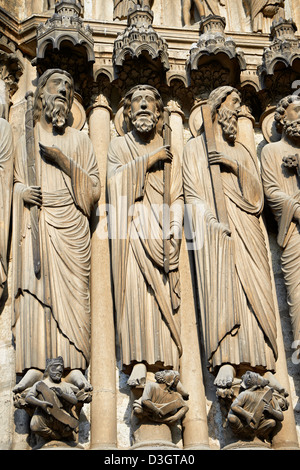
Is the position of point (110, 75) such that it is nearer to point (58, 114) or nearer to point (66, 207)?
point (58, 114)

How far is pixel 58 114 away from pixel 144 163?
944 millimetres

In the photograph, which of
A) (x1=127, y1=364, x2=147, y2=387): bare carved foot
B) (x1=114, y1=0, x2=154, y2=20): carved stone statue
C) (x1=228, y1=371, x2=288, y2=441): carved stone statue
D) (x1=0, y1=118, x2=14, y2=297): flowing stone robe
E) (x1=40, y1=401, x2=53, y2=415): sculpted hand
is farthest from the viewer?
(x1=114, y1=0, x2=154, y2=20): carved stone statue

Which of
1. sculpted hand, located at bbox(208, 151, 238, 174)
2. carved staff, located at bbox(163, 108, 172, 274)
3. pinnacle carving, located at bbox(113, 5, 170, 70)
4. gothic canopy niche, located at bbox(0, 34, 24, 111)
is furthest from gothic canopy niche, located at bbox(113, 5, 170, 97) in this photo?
sculpted hand, located at bbox(208, 151, 238, 174)

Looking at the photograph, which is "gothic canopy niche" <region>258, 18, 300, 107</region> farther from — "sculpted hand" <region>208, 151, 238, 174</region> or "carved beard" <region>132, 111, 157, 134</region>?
"carved beard" <region>132, 111, 157, 134</region>

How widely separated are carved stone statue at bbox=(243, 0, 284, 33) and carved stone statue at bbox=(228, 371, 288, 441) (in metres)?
4.39

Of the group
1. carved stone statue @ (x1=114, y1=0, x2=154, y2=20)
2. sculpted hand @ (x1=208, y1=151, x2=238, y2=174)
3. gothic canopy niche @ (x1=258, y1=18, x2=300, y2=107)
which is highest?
carved stone statue @ (x1=114, y1=0, x2=154, y2=20)

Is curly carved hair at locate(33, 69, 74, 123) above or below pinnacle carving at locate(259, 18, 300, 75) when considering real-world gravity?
below

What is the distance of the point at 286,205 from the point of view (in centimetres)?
798

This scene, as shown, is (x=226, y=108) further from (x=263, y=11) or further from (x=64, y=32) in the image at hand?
(x=263, y=11)

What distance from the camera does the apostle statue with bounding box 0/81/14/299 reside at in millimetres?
7398

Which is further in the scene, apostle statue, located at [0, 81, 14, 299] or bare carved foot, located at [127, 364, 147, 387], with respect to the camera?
apostle statue, located at [0, 81, 14, 299]

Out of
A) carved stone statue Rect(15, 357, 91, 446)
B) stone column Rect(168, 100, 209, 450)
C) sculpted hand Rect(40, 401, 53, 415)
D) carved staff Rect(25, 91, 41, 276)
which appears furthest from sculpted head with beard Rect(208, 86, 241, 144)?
sculpted hand Rect(40, 401, 53, 415)

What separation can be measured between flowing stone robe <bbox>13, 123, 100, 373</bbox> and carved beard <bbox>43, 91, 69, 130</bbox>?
124 mm

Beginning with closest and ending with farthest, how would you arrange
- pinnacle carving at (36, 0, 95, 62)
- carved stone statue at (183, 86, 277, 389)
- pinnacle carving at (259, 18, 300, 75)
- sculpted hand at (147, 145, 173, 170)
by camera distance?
carved stone statue at (183, 86, 277, 389)
sculpted hand at (147, 145, 173, 170)
pinnacle carving at (36, 0, 95, 62)
pinnacle carving at (259, 18, 300, 75)
